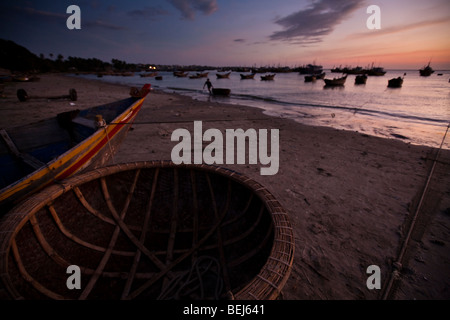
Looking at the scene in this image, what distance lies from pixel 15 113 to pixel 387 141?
18.9 meters

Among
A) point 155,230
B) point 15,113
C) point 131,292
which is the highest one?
point 15,113

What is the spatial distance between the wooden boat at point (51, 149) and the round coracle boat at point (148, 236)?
1.41ft

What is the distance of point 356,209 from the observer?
4.11 m

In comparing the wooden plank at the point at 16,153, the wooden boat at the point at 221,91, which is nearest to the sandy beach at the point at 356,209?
the wooden plank at the point at 16,153

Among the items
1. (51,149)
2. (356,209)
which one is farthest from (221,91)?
(356,209)

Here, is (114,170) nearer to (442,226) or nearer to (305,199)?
(305,199)

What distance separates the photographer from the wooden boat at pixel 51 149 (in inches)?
104

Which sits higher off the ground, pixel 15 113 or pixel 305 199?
pixel 15 113

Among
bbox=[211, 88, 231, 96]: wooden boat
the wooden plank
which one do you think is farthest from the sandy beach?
bbox=[211, 88, 231, 96]: wooden boat

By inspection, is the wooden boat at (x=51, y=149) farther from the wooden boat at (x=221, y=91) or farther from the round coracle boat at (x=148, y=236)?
the wooden boat at (x=221, y=91)

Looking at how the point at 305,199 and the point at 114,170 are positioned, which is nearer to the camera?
the point at 114,170

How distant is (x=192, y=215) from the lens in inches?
134

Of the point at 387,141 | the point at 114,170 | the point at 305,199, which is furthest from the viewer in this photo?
the point at 387,141
